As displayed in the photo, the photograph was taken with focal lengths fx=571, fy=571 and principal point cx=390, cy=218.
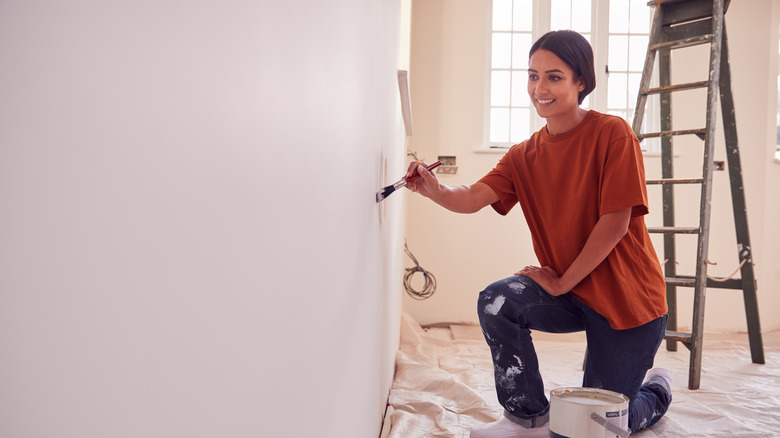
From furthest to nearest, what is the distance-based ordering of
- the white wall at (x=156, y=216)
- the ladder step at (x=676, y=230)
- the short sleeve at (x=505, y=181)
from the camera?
the ladder step at (x=676, y=230) < the short sleeve at (x=505, y=181) < the white wall at (x=156, y=216)

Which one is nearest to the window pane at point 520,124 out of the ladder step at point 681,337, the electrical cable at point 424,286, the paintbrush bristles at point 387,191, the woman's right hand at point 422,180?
the electrical cable at point 424,286

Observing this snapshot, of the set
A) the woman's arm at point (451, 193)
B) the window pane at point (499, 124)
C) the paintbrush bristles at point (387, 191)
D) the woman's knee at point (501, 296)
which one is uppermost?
the window pane at point (499, 124)

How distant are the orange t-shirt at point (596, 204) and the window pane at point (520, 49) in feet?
9.82

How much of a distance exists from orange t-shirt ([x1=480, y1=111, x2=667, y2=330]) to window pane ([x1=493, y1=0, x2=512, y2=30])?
307 centimetres

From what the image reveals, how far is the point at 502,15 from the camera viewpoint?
4.57 metres

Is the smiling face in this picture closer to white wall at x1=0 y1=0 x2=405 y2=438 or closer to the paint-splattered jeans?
the paint-splattered jeans

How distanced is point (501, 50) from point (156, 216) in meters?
4.63

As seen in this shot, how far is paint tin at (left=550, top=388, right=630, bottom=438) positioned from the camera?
1135 millimetres

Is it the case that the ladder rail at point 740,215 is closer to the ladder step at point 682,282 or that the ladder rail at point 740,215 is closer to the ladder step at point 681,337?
the ladder step at point 682,282

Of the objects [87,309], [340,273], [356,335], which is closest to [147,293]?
[87,309]

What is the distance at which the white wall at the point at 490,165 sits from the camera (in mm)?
4309

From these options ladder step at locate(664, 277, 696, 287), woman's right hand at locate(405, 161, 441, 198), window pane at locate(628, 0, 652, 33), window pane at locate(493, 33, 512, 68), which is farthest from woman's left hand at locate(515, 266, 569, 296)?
window pane at locate(628, 0, 652, 33)

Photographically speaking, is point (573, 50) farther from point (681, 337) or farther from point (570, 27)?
point (570, 27)

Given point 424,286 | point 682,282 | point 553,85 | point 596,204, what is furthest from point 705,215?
point 424,286
